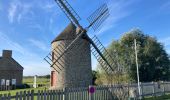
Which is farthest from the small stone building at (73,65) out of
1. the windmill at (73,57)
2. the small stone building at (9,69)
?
the small stone building at (9,69)

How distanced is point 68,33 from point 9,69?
33.7m

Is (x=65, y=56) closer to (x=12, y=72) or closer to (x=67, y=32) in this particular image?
(x=67, y=32)

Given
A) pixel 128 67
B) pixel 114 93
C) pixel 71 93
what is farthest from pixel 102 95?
pixel 128 67

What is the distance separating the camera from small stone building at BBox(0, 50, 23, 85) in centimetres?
5372

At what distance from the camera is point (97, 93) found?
1656 centimetres

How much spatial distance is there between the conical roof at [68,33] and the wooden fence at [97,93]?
331 inches

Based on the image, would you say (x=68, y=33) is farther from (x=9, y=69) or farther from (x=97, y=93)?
(x=9, y=69)

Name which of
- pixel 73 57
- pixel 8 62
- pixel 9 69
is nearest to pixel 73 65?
pixel 73 57

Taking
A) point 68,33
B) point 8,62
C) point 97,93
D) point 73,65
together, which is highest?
point 68,33

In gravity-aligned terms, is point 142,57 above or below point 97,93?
above

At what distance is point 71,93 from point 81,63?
10.0 metres

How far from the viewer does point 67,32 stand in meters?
25.7

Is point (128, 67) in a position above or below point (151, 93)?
above

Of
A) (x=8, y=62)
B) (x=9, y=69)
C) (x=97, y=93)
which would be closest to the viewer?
(x=97, y=93)
